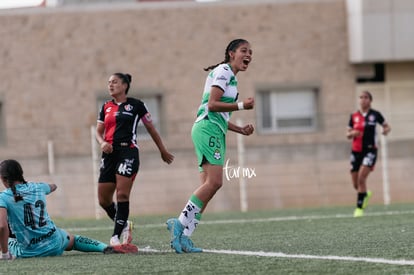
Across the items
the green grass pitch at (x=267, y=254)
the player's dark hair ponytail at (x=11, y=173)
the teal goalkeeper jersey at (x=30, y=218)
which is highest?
the player's dark hair ponytail at (x=11, y=173)

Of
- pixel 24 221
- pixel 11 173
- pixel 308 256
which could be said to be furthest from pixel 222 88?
pixel 24 221

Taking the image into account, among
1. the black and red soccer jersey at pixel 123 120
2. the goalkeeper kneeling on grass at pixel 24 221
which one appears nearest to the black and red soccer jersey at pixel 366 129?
the black and red soccer jersey at pixel 123 120

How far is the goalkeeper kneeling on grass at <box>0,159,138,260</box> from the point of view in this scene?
9.92 meters

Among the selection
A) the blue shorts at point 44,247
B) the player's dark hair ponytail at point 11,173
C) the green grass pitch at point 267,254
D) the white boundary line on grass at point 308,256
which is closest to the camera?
the green grass pitch at point 267,254

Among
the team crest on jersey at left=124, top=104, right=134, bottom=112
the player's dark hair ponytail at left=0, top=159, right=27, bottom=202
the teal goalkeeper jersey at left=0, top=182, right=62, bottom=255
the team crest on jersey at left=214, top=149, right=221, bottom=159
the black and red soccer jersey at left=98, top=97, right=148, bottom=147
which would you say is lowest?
the teal goalkeeper jersey at left=0, top=182, right=62, bottom=255

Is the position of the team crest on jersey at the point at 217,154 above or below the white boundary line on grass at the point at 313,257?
above

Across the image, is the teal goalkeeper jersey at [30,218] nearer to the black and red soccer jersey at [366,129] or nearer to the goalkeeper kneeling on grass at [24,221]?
the goalkeeper kneeling on grass at [24,221]

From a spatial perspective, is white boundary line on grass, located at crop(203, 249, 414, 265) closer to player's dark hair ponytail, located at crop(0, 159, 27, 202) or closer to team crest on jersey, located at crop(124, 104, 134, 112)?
team crest on jersey, located at crop(124, 104, 134, 112)

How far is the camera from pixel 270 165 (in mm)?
25734

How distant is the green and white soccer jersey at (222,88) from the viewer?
10.2 metres

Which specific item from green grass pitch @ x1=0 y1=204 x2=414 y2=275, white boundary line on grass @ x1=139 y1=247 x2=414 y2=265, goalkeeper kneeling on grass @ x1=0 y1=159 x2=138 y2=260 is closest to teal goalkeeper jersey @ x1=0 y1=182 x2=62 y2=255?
goalkeeper kneeling on grass @ x1=0 y1=159 x2=138 y2=260

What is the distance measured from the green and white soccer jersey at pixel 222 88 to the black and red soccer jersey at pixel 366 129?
7704 millimetres

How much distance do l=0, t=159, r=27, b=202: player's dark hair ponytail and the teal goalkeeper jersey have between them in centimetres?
Result: 3

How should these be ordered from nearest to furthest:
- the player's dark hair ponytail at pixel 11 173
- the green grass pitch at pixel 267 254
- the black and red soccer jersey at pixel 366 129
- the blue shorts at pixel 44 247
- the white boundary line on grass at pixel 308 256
Answer: the green grass pitch at pixel 267 254, the white boundary line on grass at pixel 308 256, the player's dark hair ponytail at pixel 11 173, the blue shorts at pixel 44 247, the black and red soccer jersey at pixel 366 129
